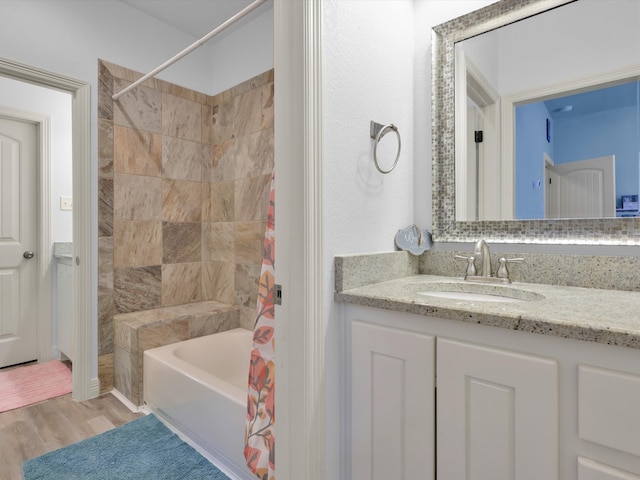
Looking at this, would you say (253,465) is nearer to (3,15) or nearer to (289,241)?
(289,241)

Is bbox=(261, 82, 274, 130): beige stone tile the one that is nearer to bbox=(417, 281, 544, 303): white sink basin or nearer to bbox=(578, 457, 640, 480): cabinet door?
bbox=(417, 281, 544, 303): white sink basin

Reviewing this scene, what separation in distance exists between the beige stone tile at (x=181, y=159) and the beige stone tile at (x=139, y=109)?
13 cm

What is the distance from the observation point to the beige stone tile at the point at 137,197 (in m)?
2.37

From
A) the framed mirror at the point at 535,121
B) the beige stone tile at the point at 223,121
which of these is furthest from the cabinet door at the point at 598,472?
the beige stone tile at the point at 223,121

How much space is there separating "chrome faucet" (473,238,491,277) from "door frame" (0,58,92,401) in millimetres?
2169

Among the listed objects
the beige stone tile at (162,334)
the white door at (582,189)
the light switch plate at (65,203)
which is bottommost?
the beige stone tile at (162,334)

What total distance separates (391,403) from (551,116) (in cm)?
115

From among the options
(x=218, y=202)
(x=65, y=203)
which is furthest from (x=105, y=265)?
(x=65, y=203)

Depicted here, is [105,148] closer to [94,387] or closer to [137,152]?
[137,152]

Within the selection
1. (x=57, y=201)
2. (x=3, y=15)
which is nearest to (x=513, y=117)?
(x=3, y=15)

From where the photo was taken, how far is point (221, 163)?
2795 mm

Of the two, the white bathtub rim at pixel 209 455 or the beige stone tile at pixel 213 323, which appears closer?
the white bathtub rim at pixel 209 455

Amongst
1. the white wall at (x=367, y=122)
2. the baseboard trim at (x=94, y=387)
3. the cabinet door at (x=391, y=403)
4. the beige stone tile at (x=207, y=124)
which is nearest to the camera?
the cabinet door at (x=391, y=403)

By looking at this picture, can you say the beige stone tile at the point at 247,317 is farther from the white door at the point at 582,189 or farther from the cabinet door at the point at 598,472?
the cabinet door at the point at 598,472
